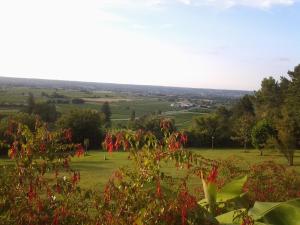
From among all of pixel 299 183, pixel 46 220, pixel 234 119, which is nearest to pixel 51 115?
pixel 234 119

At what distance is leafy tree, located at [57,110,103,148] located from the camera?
70125mm

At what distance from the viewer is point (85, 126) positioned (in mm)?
70250

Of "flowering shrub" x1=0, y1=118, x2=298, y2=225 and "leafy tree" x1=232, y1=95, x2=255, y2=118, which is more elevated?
"flowering shrub" x1=0, y1=118, x2=298, y2=225

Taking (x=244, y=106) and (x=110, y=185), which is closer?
(x=110, y=185)

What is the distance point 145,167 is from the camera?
553cm

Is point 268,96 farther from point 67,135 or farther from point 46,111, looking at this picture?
point 67,135

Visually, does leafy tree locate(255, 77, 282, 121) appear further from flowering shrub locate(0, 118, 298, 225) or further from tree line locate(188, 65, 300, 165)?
flowering shrub locate(0, 118, 298, 225)

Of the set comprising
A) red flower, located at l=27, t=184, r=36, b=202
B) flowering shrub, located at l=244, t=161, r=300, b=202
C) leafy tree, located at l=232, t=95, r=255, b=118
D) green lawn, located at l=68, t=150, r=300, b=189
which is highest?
red flower, located at l=27, t=184, r=36, b=202

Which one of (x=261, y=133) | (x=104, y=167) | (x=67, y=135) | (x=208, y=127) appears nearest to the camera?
(x=67, y=135)

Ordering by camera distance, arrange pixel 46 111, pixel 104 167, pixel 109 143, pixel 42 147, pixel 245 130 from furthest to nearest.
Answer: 1. pixel 46 111
2. pixel 245 130
3. pixel 104 167
4. pixel 109 143
5. pixel 42 147

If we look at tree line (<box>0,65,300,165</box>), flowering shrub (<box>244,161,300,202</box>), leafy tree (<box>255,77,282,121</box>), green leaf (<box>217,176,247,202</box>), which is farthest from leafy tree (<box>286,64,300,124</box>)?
green leaf (<box>217,176,247,202</box>)

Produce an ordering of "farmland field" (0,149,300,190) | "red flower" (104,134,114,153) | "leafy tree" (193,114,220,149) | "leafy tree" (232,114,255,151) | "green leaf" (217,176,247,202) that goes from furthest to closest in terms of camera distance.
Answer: "leafy tree" (193,114,220,149), "leafy tree" (232,114,255,151), "farmland field" (0,149,300,190), "green leaf" (217,176,247,202), "red flower" (104,134,114,153)

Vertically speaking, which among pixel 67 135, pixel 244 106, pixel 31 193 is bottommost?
pixel 244 106

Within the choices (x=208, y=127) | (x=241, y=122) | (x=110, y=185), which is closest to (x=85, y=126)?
(x=208, y=127)
